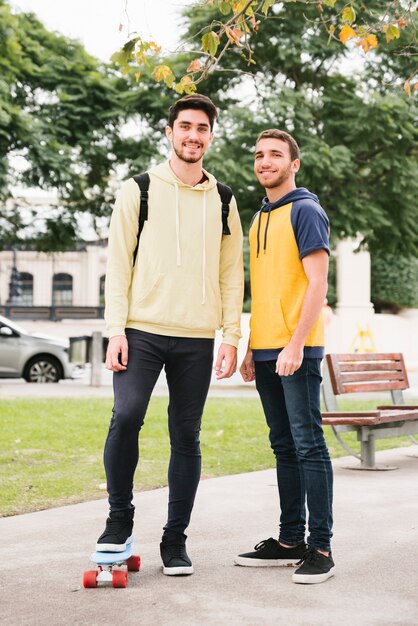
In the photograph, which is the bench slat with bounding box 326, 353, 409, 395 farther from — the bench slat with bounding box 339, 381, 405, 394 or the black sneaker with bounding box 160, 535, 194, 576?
the black sneaker with bounding box 160, 535, 194, 576

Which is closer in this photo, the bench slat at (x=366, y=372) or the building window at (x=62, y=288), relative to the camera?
the bench slat at (x=366, y=372)

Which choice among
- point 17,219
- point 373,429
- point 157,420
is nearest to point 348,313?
point 17,219

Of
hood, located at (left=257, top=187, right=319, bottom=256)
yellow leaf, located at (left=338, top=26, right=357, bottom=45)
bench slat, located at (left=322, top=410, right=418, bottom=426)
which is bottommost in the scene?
bench slat, located at (left=322, top=410, right=418, bottom=426)

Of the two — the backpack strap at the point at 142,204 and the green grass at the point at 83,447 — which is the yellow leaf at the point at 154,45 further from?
the green grass at the point at 83,447

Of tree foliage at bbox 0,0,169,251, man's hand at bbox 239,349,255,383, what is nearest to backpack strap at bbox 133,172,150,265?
man's hand at bbox 239,349,255,383

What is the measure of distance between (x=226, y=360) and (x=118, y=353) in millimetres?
531

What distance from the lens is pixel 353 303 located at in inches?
1292

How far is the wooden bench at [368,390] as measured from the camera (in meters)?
7.03

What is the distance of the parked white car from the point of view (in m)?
17.9

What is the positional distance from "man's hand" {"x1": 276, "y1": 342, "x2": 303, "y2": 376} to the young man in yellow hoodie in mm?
303

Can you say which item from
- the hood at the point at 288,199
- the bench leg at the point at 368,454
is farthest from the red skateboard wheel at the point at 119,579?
the bench leg at the point at 368,454

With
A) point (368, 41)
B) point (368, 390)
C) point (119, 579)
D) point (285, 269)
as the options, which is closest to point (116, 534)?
point (119, 579)

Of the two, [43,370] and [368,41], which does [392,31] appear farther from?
[43,370]

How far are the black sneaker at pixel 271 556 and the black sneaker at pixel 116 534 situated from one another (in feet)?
2.01
